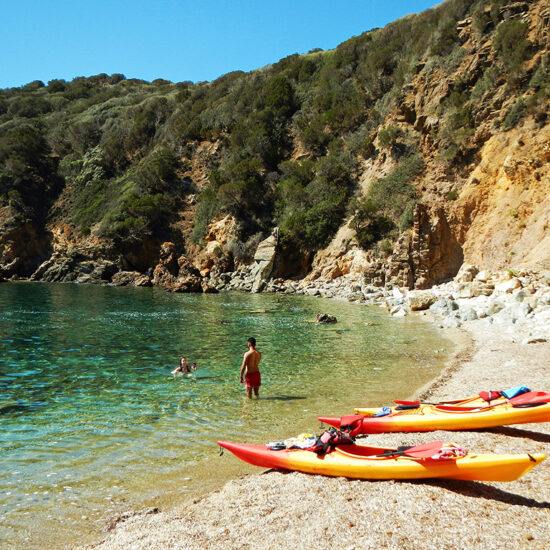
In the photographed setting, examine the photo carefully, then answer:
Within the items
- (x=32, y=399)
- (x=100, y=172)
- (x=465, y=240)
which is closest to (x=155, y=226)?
Answer: (x=100, y=172)

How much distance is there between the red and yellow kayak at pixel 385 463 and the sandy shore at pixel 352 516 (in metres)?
0.11

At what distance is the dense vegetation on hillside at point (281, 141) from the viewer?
3338 cm

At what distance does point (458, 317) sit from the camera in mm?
17531

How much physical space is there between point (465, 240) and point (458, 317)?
12.1m

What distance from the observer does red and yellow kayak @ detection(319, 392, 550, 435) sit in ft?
18.3

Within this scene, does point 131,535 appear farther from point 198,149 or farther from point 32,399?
point 198,149

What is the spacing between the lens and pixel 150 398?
8.42 meters

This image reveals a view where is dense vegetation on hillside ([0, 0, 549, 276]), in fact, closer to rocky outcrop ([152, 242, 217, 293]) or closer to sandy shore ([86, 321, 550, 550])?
rocky outcrop ([152, 242, 217, 293])

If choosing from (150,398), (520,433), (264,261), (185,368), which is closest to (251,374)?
(150,398)

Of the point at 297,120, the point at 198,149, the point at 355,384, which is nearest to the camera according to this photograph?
the point at 355,384

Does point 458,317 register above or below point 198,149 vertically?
below

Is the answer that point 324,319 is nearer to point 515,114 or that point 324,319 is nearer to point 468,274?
point 468,274

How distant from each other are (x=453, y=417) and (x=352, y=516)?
2868 millimetres

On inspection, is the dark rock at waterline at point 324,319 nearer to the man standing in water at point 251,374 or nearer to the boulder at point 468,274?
the boulder at point 468,274
